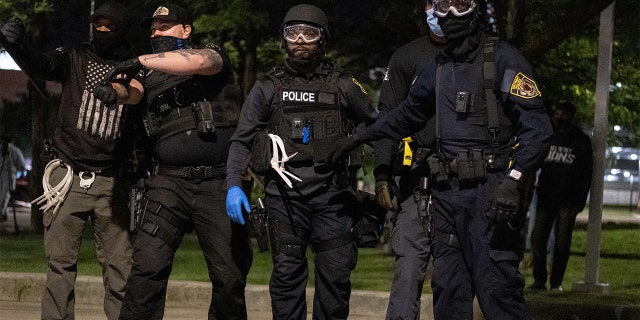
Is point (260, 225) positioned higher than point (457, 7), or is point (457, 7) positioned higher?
point (457, 7)

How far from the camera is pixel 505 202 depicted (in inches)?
252

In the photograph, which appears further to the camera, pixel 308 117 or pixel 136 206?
pixel 136 206

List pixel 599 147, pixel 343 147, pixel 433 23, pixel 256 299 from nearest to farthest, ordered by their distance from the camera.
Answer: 1. pixel 343 147
2. pixel 433 23
3. pixel 256 299
4. pixel 599 147

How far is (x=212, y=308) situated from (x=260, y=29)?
9.58 meters

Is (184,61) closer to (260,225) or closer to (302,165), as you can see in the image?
(302,165)

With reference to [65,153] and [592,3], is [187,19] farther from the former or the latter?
[592,3]

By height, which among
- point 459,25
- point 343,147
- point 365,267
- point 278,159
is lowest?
point 365,267

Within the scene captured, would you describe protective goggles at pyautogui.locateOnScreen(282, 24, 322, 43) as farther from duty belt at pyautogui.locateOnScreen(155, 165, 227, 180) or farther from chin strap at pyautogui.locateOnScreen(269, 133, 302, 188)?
duty belt at pyautogui.locateOnScreen(155, 165, 227, 180)

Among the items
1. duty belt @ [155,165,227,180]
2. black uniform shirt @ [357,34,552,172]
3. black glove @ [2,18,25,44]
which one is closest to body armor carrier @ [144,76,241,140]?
duty belt @ [155,165,227,180]

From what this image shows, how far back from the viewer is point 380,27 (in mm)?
19047

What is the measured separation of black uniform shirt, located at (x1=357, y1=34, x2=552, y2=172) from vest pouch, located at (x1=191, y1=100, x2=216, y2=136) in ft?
3.63

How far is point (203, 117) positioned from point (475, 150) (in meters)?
1.80

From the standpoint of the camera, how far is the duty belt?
7832 millimetres

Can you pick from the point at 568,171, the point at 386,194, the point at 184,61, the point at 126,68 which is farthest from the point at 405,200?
the point at 568,171
